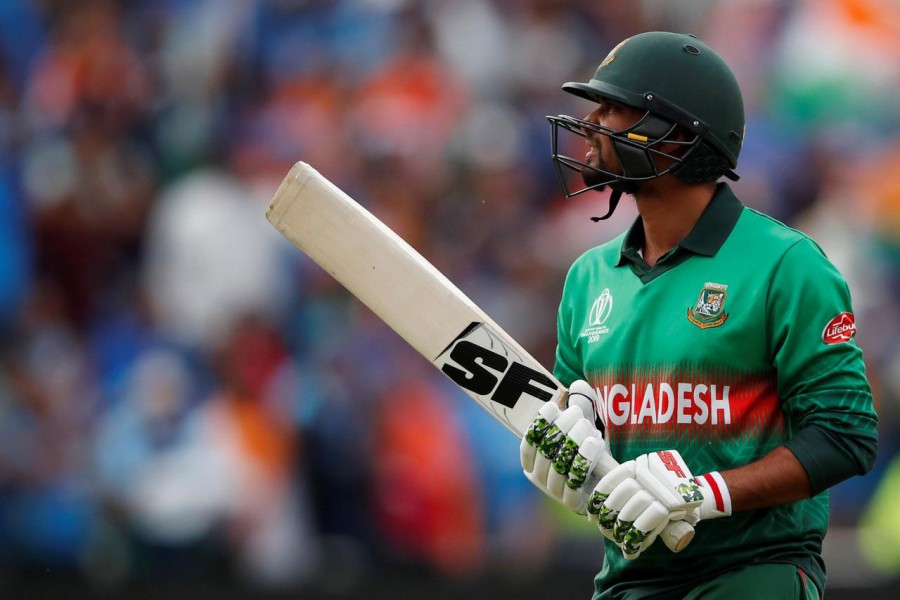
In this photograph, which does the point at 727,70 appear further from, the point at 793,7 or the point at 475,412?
the point at 793,7

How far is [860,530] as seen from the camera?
5.89m

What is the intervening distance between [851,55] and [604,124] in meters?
4.53

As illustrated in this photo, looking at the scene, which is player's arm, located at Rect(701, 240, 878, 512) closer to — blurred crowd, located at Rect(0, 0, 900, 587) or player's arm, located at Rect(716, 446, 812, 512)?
player's arm, located at Rect(716, 446, 812, 512)

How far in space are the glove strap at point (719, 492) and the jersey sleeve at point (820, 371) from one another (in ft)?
0.51

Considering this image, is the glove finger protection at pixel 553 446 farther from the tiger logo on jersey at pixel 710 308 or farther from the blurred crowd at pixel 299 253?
the blurred crowd at pixel 299 253

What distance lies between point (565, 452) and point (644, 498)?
0.70 feet

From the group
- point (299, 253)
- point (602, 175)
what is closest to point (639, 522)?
point (602, 175)

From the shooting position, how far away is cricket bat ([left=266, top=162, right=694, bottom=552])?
3.09 m

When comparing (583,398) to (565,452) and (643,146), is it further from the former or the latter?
(643,146)

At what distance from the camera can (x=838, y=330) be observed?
2.71 meters

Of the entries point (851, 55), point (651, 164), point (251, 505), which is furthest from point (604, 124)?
point (851, 55)

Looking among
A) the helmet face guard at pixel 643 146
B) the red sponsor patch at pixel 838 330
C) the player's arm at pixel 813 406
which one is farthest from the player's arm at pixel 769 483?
the helmet face guard at pixel 643 146

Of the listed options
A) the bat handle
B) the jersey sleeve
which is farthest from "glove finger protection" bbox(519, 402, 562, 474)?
the jersey sleeve

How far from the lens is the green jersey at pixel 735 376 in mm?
2699
